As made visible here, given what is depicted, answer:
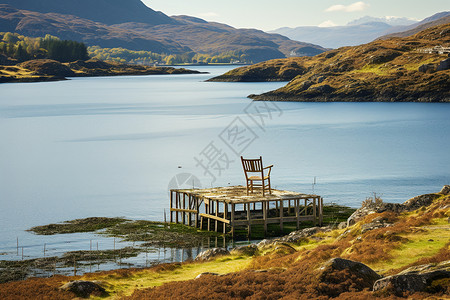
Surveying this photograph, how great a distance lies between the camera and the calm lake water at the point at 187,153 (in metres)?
47.5

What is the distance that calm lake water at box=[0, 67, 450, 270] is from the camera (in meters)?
47.5

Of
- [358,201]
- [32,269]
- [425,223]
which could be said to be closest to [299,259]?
[425,223]

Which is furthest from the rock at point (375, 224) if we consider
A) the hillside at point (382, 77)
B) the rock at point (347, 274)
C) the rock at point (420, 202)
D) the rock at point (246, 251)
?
the hillside at point (382, 77)

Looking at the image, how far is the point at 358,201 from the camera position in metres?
46.0

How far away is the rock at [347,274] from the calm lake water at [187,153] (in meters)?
20.3

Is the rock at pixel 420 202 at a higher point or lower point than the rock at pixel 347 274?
lower

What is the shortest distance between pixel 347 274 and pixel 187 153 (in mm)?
62426

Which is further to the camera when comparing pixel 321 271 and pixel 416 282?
pixel 321 271

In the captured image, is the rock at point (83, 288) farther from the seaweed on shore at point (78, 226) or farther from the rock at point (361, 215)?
the seaweed on shore at point (78, 226)

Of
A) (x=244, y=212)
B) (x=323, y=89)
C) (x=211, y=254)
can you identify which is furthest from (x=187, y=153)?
(x=323, y=89)

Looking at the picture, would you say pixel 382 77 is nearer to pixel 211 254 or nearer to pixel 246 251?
pixel 246 251

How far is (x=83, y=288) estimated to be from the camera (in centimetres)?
1828

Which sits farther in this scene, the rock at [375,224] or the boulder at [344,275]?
the rock at [375,224]

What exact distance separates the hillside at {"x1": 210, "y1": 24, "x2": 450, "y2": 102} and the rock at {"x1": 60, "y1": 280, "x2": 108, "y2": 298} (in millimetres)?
138921
